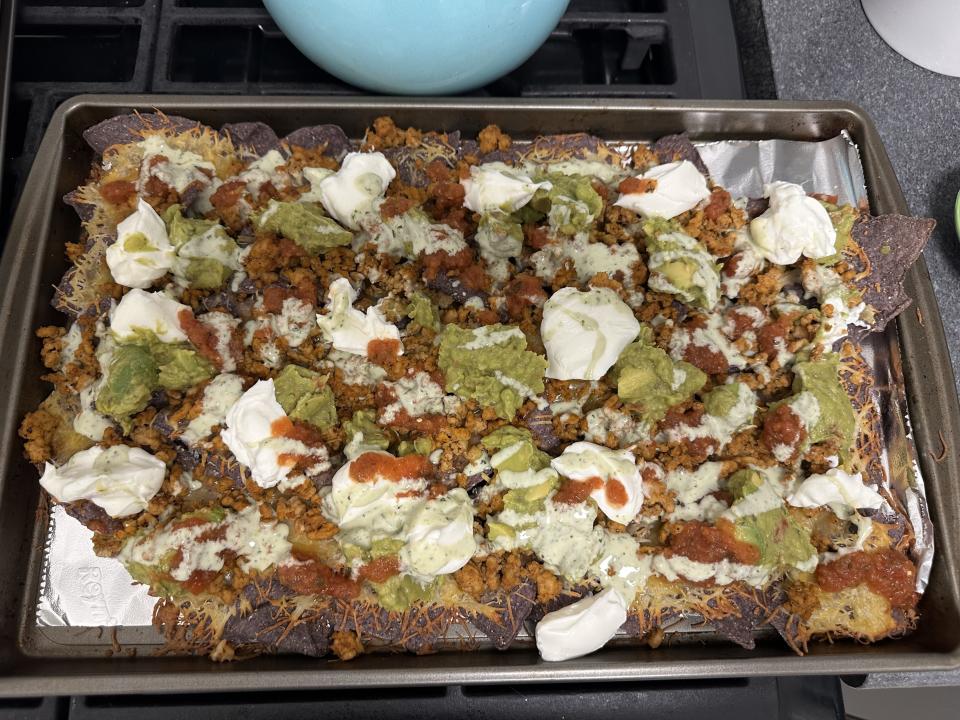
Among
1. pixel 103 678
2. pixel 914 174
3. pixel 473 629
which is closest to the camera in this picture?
pixel 103 678

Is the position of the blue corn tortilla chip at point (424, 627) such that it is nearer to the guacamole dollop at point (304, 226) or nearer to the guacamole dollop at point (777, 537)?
the guacamole dollop at point (777, 537)

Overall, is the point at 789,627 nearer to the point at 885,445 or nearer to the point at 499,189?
the point at 885,445

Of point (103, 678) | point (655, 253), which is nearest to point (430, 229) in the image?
point (655, 253)

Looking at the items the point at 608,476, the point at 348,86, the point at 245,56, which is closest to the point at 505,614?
the point at 608,476

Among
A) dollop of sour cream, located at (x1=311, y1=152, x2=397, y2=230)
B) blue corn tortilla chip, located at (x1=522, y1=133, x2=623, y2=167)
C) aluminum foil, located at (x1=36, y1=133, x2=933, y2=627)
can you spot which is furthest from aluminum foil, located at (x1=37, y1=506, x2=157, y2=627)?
blue corn tortilla chip, located at (x1=522, y1=133, x2=623, y2=167)

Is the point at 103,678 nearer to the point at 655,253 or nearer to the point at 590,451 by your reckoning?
the point at 590,451
